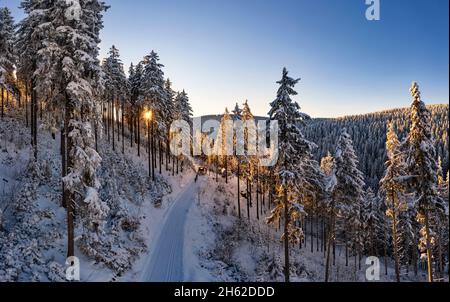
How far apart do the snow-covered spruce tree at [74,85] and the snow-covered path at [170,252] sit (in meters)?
6.11

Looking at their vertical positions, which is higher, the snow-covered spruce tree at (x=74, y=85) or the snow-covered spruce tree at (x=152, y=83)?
the snow-covered spruce tree at (x=152, y=83)

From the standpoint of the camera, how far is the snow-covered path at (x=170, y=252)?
20641 millimetres

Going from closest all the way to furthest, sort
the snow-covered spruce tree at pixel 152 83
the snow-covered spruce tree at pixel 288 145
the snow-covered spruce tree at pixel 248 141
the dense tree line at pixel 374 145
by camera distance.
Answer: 1. the snow-covered spruce tree at pixel 288 145
2. the snow-covered spruce tree at pixel 152 83
3. the snow-covered spruce tree at pixel 248 141
4. the dense tree line at pixel 374 145

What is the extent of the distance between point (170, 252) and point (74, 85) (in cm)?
1516

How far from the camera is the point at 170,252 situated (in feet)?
82.4

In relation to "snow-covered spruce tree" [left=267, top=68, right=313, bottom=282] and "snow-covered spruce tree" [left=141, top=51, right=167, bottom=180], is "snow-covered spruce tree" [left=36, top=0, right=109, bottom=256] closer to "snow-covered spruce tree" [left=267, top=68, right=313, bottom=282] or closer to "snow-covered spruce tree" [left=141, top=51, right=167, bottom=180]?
"snow-covered spruce tree" [left=267, top=68, right=313, bottom=282]

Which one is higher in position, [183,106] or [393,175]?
[183,106]

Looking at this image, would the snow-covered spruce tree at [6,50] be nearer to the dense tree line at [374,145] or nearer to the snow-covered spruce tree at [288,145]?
the snow-covered spruce tree at [288,145]
